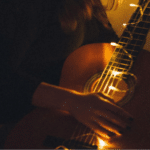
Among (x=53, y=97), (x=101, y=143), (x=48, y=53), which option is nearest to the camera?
(x=101, y=143)

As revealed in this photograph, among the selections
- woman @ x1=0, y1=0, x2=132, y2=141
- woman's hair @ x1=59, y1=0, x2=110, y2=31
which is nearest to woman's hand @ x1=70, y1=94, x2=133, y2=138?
woman @ x1=0, y1=0, x2=132, y2=141

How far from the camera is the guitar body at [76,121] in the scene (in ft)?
1.67

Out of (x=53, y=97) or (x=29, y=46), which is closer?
(x=53, y=97)

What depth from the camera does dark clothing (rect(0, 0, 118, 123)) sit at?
0.68 metres

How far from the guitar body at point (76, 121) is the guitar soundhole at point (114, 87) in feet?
0.07

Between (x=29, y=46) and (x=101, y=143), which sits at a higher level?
(x=29, y=46)

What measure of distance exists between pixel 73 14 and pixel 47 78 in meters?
0.40

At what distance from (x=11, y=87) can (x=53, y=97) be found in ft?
0.65

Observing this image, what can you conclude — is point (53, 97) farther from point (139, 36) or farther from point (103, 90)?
point (139, 36)

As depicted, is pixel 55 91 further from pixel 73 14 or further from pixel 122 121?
pixel 73 14

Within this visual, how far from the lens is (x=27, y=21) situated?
2.35ft

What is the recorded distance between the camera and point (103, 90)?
0.67 metres

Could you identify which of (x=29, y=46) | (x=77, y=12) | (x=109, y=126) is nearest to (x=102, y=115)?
(x=109, y=126)

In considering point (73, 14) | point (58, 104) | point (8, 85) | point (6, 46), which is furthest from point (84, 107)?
point (73, 14)
